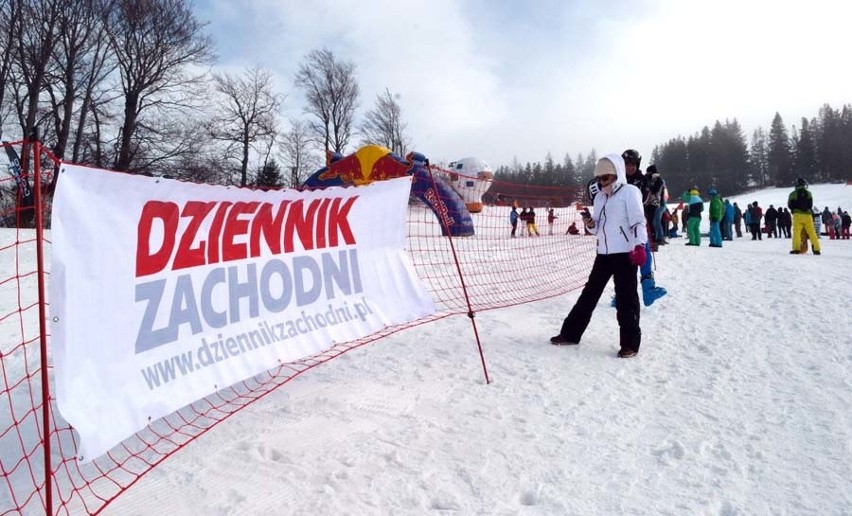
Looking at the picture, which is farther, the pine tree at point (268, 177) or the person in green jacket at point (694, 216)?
the pine tree at point (268, 177)

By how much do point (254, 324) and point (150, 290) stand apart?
0.62 meters

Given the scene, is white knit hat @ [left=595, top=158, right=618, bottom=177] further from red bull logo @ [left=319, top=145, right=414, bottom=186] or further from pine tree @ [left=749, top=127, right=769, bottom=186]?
pine tree @ [left=749, top=127, right=769, bottom=186]

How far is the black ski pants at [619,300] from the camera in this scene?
3844 mm

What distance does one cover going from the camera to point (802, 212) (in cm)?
1030

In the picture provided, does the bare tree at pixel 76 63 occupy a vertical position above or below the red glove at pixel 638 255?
above

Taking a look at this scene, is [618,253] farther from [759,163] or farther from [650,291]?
[759,163]

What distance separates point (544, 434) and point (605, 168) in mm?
2512

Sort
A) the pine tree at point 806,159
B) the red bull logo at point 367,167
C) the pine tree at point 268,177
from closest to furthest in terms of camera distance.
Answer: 1. the red bull logo at point 367,167
2. the pine tree at point 268,177
3. the pine tree at point 806,159

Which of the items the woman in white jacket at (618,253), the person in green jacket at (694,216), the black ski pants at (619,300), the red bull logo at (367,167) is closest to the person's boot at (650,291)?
the black ski pants at (619,300)

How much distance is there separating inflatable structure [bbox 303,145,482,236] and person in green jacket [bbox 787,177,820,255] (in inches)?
318

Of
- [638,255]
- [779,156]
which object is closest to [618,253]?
[638,255]

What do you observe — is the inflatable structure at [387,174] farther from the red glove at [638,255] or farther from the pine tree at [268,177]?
the pine tree at [268,177]

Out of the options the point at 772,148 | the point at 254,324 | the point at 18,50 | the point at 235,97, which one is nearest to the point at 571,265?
the point at 254,324

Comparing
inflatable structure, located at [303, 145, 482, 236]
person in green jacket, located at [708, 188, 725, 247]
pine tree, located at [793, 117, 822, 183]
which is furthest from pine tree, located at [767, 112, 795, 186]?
inflatable structure, located at [303, 145, 482, 236]
